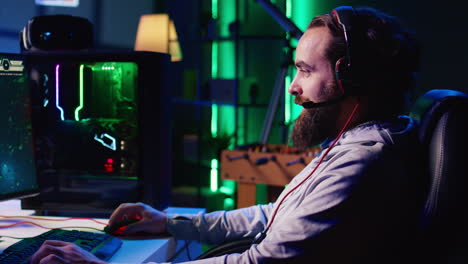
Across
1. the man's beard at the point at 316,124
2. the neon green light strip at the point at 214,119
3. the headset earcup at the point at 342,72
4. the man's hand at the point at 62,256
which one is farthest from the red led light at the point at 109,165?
the neon green light strip at the point at 214,119

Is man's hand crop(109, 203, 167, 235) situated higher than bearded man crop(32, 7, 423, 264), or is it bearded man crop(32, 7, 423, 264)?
bearded man crop(32, 7, 423, 264)

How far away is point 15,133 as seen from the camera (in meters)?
1.33

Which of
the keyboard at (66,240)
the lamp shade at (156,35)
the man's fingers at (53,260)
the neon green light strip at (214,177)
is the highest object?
the lamp shade at (156,35)

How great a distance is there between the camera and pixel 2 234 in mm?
1288

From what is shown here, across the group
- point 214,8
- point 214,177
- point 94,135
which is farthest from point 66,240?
point 214,8

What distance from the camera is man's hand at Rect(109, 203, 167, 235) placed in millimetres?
1328

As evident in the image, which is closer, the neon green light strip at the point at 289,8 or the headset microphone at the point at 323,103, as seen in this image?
the headset microphone at the point at 323,103

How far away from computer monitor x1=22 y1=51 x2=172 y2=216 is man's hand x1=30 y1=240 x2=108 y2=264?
54cm

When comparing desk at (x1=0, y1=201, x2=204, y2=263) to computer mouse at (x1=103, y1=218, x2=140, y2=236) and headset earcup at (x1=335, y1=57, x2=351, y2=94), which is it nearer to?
computer mouse at (x1=103, y1=218, x2=140, y2=236)

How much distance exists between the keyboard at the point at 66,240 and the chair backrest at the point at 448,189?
727 mm

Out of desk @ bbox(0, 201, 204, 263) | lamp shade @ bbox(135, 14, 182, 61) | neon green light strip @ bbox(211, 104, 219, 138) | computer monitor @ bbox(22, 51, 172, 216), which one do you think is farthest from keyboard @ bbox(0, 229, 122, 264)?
neon green light strip @ bbox(211, 104, 219, 138)

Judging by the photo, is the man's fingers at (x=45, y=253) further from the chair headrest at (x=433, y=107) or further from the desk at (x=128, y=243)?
the chair headrest at (x=433, y=107)

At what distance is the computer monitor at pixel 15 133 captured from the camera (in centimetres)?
129

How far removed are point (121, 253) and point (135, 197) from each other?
0.39 m
